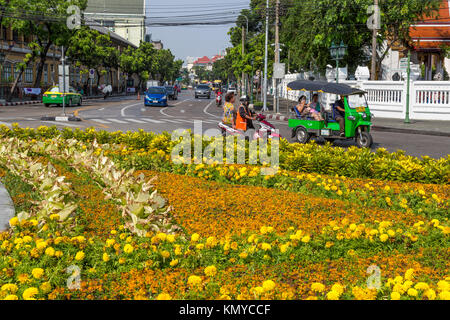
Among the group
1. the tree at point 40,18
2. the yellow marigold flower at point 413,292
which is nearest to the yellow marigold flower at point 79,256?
the yellow marigold flower at point 413,292

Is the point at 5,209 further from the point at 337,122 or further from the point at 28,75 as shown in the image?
the point at 28,75

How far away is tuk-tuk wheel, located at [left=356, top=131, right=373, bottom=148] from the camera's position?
1518cm

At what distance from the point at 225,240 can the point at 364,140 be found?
1145 cm

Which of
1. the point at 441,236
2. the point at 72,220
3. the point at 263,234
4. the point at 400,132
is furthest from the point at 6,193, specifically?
the point at 400,132

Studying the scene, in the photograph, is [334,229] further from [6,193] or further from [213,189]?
[6,193]

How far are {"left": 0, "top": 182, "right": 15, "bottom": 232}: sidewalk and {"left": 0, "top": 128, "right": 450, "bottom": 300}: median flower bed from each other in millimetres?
178

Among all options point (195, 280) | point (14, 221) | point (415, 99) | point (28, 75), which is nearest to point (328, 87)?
point (14, 221)

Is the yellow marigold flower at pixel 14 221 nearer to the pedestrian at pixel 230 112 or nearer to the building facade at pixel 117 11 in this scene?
the pedestrian at pixel 230 112

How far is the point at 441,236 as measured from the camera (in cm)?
493

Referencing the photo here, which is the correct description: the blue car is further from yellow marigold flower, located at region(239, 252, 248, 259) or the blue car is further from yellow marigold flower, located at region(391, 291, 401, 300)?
yellow marigold flower, located at region(391, 291, 401, 300)

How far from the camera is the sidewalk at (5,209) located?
5.77 meters

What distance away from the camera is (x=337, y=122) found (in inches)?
617

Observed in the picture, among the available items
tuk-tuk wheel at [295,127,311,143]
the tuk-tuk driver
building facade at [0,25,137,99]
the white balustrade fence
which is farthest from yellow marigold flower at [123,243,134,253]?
building facade at [0,25,137,99]
